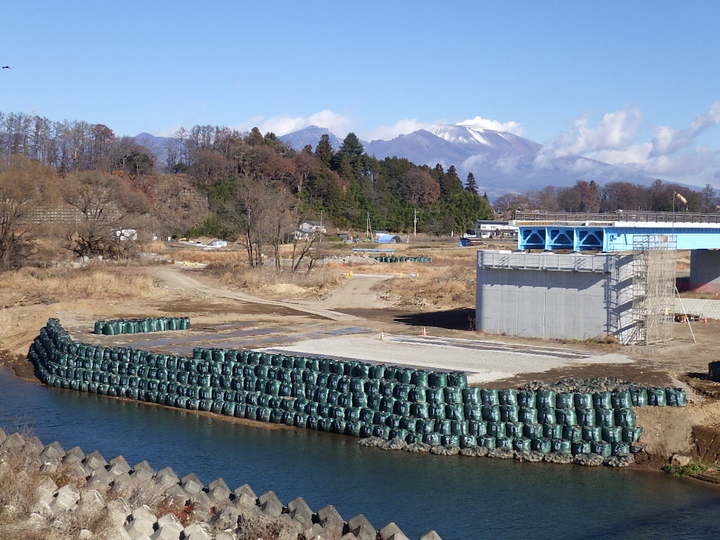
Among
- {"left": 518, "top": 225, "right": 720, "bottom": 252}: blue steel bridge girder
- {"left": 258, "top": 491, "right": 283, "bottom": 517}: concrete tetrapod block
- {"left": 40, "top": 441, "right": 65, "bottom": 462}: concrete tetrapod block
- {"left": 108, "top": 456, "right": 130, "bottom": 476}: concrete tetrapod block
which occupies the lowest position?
{"left": 258, "top": 491, "right": 283, "bottom": 517}: concrete tetrapod block

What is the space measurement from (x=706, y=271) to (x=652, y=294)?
25982 millimetres

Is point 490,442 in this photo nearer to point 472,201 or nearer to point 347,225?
point 347,225

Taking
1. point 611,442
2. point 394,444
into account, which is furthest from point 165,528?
point 611,442

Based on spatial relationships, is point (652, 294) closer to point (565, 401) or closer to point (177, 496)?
point (565, 401)

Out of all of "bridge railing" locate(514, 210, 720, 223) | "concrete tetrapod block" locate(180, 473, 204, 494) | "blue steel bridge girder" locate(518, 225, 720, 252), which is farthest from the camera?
"bridge railing" locate(514, 210, 720, 223)

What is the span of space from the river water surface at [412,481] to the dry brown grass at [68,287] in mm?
32690

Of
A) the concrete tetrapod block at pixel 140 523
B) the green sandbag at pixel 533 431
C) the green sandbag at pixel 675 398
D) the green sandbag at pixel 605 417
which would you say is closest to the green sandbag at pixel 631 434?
the green sandbag at pixel 605 417

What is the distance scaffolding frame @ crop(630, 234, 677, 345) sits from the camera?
145 feet

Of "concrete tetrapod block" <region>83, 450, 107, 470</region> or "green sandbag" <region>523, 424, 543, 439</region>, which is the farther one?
"green sandbag" <region>523, 424, 543, 439</region>

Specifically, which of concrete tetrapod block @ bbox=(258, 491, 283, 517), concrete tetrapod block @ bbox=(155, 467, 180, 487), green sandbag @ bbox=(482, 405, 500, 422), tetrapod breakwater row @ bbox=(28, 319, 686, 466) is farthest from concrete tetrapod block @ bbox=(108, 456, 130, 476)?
green sandbag @ bbox=(482, 405, 500, 422)

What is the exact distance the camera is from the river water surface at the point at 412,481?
78.3 ft

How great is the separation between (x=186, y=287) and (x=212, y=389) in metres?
40.3

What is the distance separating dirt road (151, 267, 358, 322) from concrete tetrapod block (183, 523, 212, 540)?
39.5 meters

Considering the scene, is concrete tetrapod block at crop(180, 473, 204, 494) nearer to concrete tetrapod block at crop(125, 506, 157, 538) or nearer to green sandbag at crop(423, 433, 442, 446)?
concrete tetrapod block at crop(125, 506, 157, 538)
